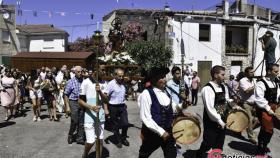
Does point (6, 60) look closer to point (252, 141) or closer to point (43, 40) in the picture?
point (43, 40)

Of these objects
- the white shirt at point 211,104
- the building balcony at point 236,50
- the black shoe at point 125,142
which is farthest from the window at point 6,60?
the white shirt at point 211,104

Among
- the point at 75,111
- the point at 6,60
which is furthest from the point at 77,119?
the point at 6,60

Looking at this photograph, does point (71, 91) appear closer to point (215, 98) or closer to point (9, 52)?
point (215, 98)

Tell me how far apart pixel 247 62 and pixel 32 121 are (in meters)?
23.1

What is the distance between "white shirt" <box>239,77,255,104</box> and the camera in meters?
9.94

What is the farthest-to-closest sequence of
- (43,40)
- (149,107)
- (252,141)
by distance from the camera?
(43,40) < (252,141) < (149,107)

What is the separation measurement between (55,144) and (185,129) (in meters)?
4.29

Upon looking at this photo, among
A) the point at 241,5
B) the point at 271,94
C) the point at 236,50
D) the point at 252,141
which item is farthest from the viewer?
the point at 241,5

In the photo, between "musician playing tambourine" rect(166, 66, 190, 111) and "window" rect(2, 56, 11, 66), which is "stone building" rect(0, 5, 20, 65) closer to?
"window" rect(2, 56, 11, 66)

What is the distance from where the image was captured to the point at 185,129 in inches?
264

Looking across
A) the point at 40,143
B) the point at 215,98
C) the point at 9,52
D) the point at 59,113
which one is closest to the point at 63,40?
the point at 9,52

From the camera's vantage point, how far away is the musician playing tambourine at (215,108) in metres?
6.70

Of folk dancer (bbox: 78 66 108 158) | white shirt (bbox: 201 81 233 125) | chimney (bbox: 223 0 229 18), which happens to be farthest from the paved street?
chimney (bbox: 223 0 229 18)

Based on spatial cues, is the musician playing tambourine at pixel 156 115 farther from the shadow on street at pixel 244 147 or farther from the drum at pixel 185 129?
the shadow on street at pixel 244 147
